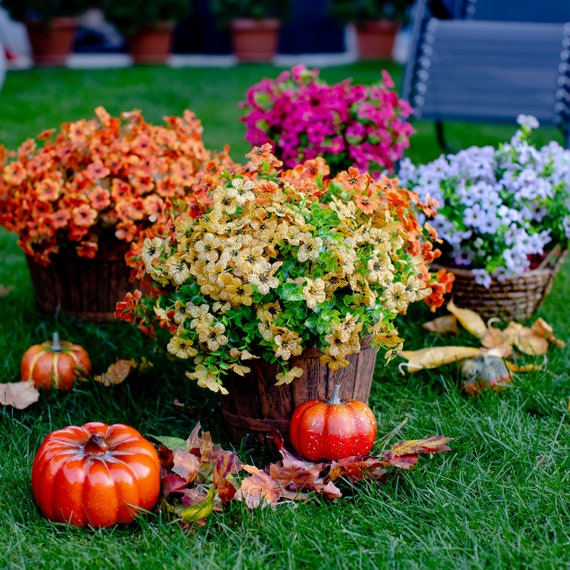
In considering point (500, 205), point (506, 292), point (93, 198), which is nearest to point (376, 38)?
point (500, 205)

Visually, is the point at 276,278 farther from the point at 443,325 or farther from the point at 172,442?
the point at 443,325

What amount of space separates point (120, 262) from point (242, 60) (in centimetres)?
841

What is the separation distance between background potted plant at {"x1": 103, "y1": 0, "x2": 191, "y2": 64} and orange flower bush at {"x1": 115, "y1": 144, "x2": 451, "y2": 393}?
346 inches

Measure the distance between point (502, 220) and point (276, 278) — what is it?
3.77 feet

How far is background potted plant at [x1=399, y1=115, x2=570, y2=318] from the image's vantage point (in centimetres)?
285

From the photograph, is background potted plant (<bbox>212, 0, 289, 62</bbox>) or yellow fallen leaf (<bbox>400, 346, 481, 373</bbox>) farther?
background potted plant (<bbox>212, 0, 289, 62</bbox>)

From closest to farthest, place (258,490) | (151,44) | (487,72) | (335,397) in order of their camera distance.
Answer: (258,490) < (335,397) < (487,72) < (151,44)

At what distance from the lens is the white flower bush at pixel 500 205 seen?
285 cm

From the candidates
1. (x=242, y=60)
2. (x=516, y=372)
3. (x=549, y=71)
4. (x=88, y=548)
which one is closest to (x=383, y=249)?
(x=516, y=372)

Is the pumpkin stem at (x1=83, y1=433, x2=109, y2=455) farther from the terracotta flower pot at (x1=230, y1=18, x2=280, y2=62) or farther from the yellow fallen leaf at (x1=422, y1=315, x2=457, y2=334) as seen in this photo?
the terracotta flower pot at (x1=230, y1=18, x2=280, y2=62)

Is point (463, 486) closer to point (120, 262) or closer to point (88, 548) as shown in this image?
point (88, 548)

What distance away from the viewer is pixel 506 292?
294 centimetres

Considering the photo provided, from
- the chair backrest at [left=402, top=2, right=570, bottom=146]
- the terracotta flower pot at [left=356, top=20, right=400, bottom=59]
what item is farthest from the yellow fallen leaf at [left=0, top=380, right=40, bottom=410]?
the terracotta flower pot at [left=356, top=20, right=400, bottom=59]

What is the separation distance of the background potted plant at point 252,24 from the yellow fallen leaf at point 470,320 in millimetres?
8427
